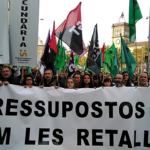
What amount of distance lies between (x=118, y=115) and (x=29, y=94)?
5.33 feet

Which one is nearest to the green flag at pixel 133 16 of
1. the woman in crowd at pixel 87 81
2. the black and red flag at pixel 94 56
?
the black and red flag at pixel 94 56

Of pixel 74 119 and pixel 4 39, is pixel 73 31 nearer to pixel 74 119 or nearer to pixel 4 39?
pixel 4 39

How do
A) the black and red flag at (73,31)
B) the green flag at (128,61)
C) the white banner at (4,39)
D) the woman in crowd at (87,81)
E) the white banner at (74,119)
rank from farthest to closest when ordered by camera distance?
the green flag at (128,61)
the black and red flag at (73,31)
the woman in crowd at (87,81)
the white banner at (4,39)
the white banner at (74,119)

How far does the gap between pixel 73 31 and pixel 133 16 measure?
6.90ft

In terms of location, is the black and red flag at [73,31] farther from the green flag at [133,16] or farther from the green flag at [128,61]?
the green flag at [128,61]

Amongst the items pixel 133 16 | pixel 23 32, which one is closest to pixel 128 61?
pixel 133 16

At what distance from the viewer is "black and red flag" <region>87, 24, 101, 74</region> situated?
9.75m

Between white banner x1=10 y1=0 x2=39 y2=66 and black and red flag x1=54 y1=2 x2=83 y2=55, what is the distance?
4.09 feet

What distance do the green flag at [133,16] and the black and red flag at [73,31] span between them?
1.58 metres

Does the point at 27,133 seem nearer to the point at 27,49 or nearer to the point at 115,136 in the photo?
the point at 115,136

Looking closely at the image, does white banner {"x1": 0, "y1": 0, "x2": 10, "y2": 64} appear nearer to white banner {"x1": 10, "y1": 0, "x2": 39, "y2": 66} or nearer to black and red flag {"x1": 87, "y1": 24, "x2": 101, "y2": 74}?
white banner {"x1": 10, "y1": 0, "x2": 39, "y2": 66}

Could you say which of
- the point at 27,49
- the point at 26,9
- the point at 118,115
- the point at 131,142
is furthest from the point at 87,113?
the point at 26,9

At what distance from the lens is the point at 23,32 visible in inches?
237

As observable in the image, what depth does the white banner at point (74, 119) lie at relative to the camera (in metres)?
4.72
